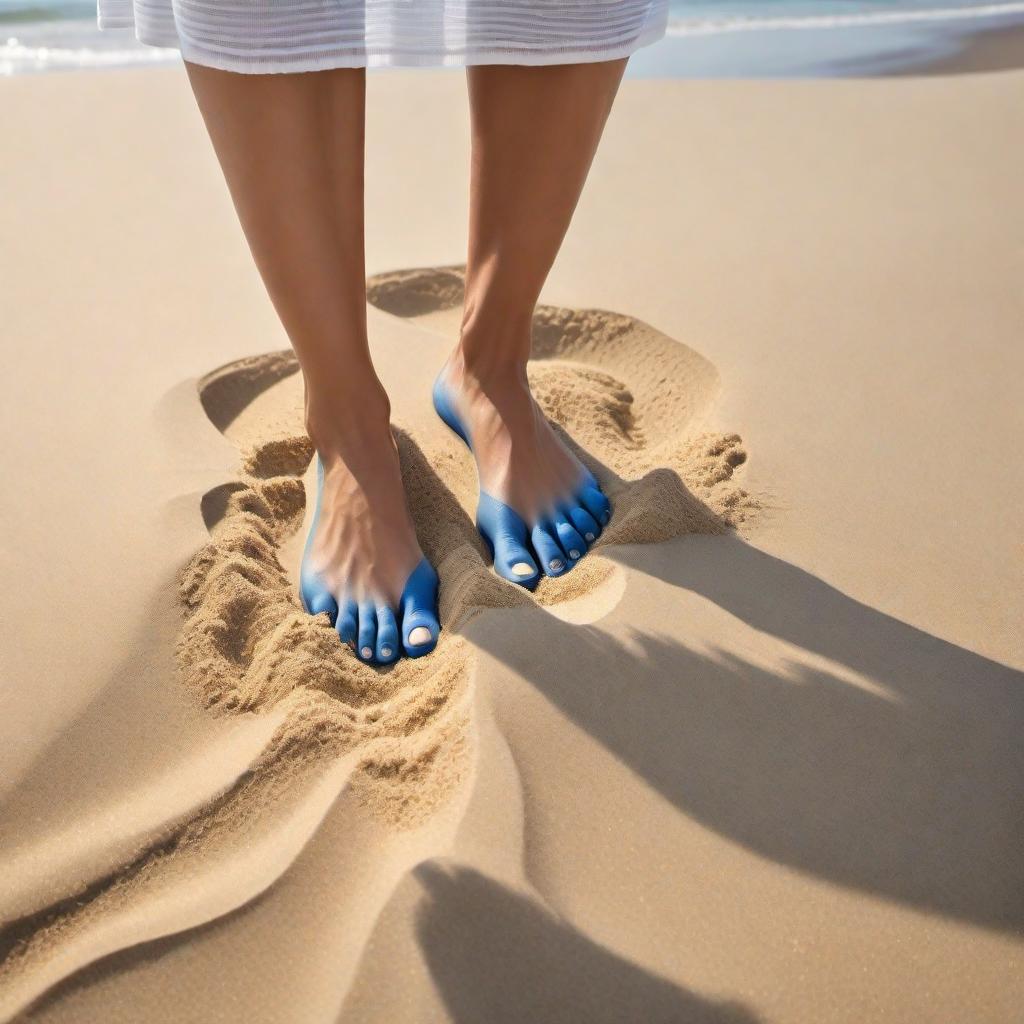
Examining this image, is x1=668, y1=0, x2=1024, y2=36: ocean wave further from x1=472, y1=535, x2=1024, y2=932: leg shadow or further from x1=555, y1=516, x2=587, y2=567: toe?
x1=472, y1=535, x2=1024, y2=932: leg shadow

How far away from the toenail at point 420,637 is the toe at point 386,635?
23 mm

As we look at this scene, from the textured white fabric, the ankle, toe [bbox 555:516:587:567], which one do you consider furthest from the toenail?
the textured white fabric

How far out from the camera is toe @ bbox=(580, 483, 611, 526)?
147 cm

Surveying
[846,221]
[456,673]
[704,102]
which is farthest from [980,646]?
[704,102]

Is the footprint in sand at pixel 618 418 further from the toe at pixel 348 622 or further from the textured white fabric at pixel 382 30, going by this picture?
the textured white fabric at pixel 382 30

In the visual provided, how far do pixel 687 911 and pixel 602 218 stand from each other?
170cm

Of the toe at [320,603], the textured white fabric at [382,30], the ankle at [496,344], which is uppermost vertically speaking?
the textured white fabric at [382,30]

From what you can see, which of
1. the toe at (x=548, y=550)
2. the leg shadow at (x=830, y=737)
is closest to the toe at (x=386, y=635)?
the leg shadow at (x=830, y=737)

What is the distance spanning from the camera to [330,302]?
129 cm

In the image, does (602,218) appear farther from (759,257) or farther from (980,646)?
(980,646)

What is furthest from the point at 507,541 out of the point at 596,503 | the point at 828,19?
the point at 828,19

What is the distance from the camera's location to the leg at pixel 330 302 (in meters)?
1.17

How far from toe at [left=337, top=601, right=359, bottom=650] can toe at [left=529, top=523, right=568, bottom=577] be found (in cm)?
26

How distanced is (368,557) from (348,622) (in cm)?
10
